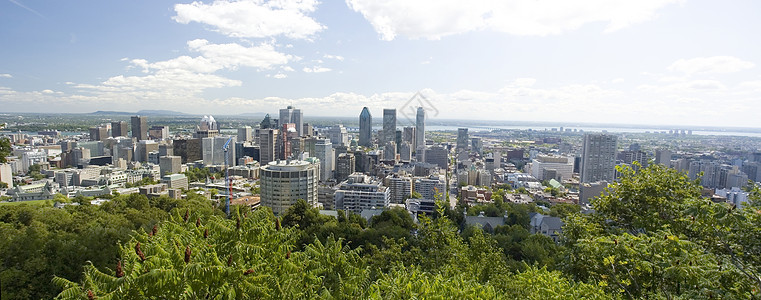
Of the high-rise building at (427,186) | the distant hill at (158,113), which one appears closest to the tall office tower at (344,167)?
the high-rise building at (427,186)

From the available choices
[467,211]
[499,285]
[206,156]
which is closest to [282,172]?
[467,211]

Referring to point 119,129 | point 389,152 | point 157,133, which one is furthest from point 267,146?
point 119,129

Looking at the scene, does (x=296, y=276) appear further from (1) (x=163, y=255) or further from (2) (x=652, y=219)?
(2) (x=652, y=219)

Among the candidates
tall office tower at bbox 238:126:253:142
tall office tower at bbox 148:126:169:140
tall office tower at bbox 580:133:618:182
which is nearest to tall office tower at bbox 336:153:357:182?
tall office tower at bbox 580:133:618:182

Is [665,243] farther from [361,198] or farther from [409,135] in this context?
[409,135]

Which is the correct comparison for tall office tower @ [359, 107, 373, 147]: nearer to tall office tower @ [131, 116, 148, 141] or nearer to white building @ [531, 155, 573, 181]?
white building @ [531, 155, 573, 181]

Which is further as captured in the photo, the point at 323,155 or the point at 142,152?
the point at 142,152
